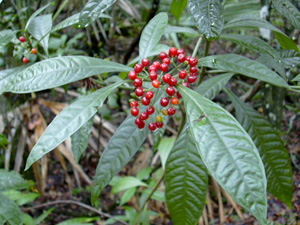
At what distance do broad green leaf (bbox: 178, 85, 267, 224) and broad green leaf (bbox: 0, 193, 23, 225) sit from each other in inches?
38.0

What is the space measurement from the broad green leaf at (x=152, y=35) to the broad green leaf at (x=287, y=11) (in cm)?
38

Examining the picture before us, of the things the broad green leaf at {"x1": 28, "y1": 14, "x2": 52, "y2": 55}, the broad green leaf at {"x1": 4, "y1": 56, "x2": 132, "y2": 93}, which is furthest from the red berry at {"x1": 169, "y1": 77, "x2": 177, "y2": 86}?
the broad green leaf at {"x1": 28, "y1": 14, "x2": 52, "y2": 55}

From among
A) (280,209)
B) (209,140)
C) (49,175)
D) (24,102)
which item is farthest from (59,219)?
(209,140)

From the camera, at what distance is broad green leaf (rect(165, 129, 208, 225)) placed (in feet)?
3.52

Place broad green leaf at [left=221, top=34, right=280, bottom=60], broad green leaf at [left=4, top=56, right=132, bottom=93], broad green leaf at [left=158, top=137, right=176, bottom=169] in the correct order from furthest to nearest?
broad green leaf at [left=158, top=137, right=176, bottom=169] → broad green leaf at [left=221, top=34, right=280, bottom=60] → broad green leaf at [left=4, top=56, right=132, bottom=93]

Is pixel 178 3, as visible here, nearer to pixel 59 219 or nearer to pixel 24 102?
pixel 24 102

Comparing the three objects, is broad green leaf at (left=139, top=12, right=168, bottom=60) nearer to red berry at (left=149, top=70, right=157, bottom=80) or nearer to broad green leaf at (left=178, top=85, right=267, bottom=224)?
red berry at (left=149, top=70, right=157, bottom=80)

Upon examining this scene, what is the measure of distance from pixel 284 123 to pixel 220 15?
208 centimetres

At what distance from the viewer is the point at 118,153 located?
1.09 m

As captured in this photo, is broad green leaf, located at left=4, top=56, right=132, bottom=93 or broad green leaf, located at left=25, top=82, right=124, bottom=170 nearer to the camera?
broad green leaf, located at left=25, top=82, right=124, bottom=170

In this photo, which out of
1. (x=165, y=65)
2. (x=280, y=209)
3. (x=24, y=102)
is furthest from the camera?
(x=24, y=102)

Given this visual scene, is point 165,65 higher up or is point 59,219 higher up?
point 165,65

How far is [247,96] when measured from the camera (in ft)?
6.77

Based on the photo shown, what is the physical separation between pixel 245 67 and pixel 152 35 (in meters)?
0.35
